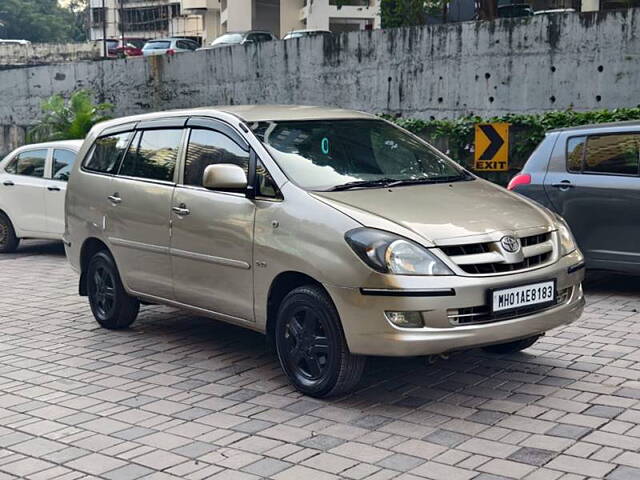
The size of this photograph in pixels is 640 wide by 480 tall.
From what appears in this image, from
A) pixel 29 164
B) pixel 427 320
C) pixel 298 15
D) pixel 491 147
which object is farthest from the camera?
pixel 298 15

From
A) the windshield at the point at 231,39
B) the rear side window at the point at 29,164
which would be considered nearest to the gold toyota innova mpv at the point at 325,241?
the rear side window at the point at 29,164

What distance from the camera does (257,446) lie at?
5.11 m

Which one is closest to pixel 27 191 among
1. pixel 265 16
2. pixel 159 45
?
pixel 159 45

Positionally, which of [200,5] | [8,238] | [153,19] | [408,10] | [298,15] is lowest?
[8,238]

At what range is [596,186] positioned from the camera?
9141mm

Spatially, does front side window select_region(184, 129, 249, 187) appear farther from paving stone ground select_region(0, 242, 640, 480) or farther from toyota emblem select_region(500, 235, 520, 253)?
toyota emblem select_region(500, 235, 520, 253)

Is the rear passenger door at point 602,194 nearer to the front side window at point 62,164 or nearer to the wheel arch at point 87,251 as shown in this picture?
the wheel arch at point 87,251

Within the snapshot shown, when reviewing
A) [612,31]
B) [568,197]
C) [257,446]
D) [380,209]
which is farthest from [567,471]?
[612,31]

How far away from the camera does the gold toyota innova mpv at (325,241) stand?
216 inches

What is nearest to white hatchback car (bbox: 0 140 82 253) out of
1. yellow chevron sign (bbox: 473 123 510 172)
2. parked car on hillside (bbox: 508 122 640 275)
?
yellow chevron sign (bbox: 473 123 510 172)

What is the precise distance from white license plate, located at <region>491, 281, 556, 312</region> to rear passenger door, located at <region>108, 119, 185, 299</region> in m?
2.70

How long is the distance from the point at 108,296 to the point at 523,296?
12.7 feet

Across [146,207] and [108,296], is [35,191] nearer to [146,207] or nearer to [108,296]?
[108,296]

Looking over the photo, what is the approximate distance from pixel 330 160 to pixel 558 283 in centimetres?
172
